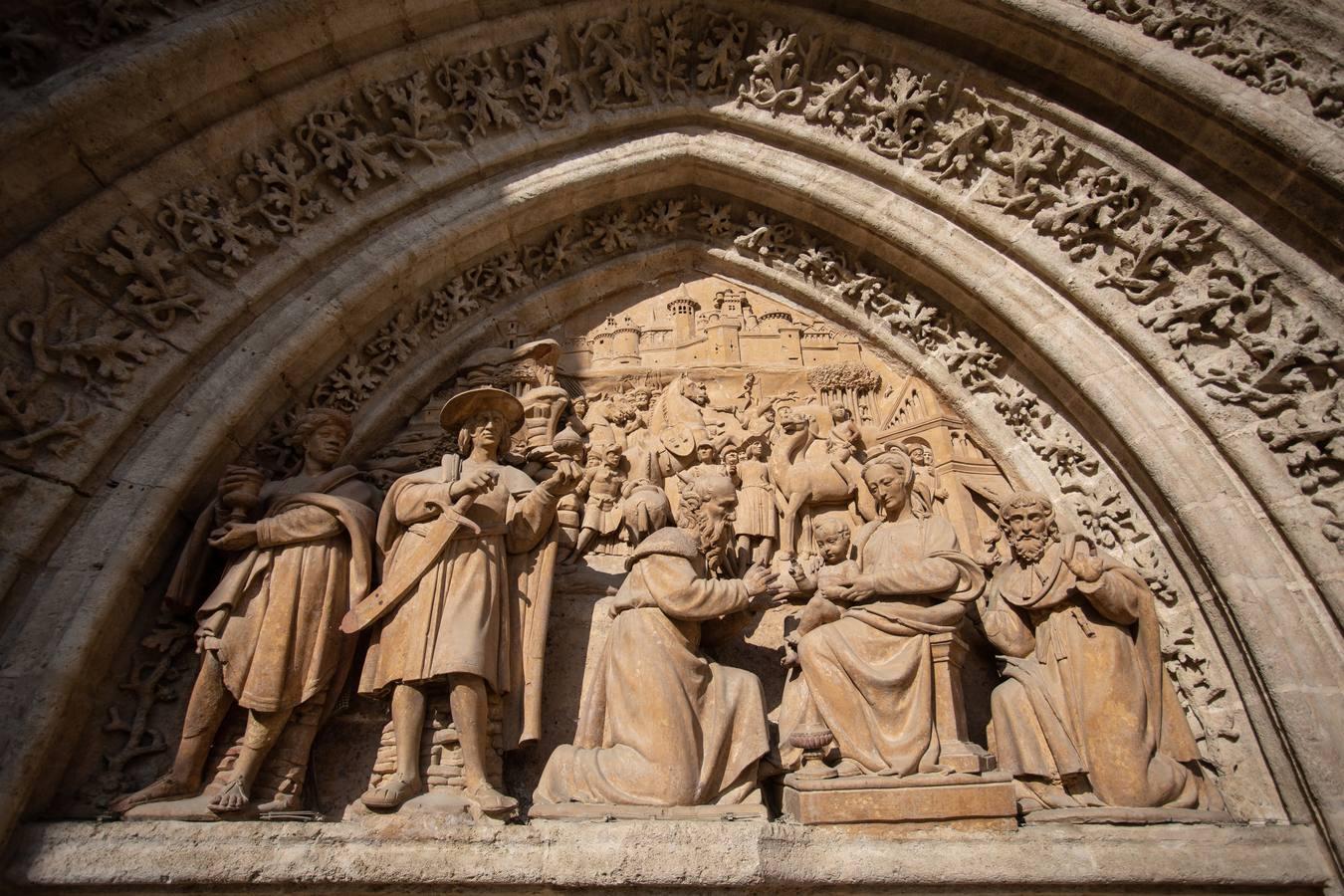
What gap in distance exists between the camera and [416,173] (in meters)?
5.49

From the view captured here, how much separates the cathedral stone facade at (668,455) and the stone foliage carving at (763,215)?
0.09 feet

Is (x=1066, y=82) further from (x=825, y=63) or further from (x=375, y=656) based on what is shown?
(x=375, y=656)

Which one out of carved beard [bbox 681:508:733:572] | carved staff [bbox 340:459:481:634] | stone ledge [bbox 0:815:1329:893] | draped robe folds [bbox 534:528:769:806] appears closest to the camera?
stone ledge [bbox 0:815:1329:893]

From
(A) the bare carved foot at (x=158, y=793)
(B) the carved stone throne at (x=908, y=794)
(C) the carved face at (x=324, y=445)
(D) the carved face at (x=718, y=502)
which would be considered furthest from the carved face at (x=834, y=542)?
(A) the bare carved foot at (x=158, y=793)

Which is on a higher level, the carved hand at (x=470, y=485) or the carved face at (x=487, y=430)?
the carved face at (x=487, y=430)

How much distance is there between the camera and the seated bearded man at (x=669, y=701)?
3.81 metres

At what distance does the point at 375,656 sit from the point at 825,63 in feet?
15.7

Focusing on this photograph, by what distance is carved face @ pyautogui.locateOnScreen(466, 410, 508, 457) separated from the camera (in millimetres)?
4832

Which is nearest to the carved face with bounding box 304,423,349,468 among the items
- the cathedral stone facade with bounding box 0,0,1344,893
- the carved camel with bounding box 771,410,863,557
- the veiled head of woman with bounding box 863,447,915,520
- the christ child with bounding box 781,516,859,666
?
the cathedral stone facade with bounding box 0,0,1344,893

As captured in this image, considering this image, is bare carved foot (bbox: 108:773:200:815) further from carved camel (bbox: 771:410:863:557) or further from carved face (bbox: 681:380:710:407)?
carved face (bbox: 681:380:710:407)

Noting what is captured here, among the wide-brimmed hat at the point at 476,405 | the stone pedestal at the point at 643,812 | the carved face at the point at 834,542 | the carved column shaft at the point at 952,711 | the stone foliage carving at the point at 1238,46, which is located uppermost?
the stone foliage carving at the point at 1238,46

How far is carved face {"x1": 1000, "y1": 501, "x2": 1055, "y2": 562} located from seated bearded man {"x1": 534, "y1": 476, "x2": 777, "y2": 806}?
136 centimetres

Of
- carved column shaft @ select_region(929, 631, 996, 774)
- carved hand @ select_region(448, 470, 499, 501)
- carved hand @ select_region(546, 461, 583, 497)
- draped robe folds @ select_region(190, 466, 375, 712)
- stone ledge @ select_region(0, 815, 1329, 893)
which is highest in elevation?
carved hand @ select_region(546, 461, 583, 497)

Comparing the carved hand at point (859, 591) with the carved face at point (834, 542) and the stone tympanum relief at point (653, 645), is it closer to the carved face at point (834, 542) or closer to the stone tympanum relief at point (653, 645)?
the stone tympanum relief at point (653, 645)
